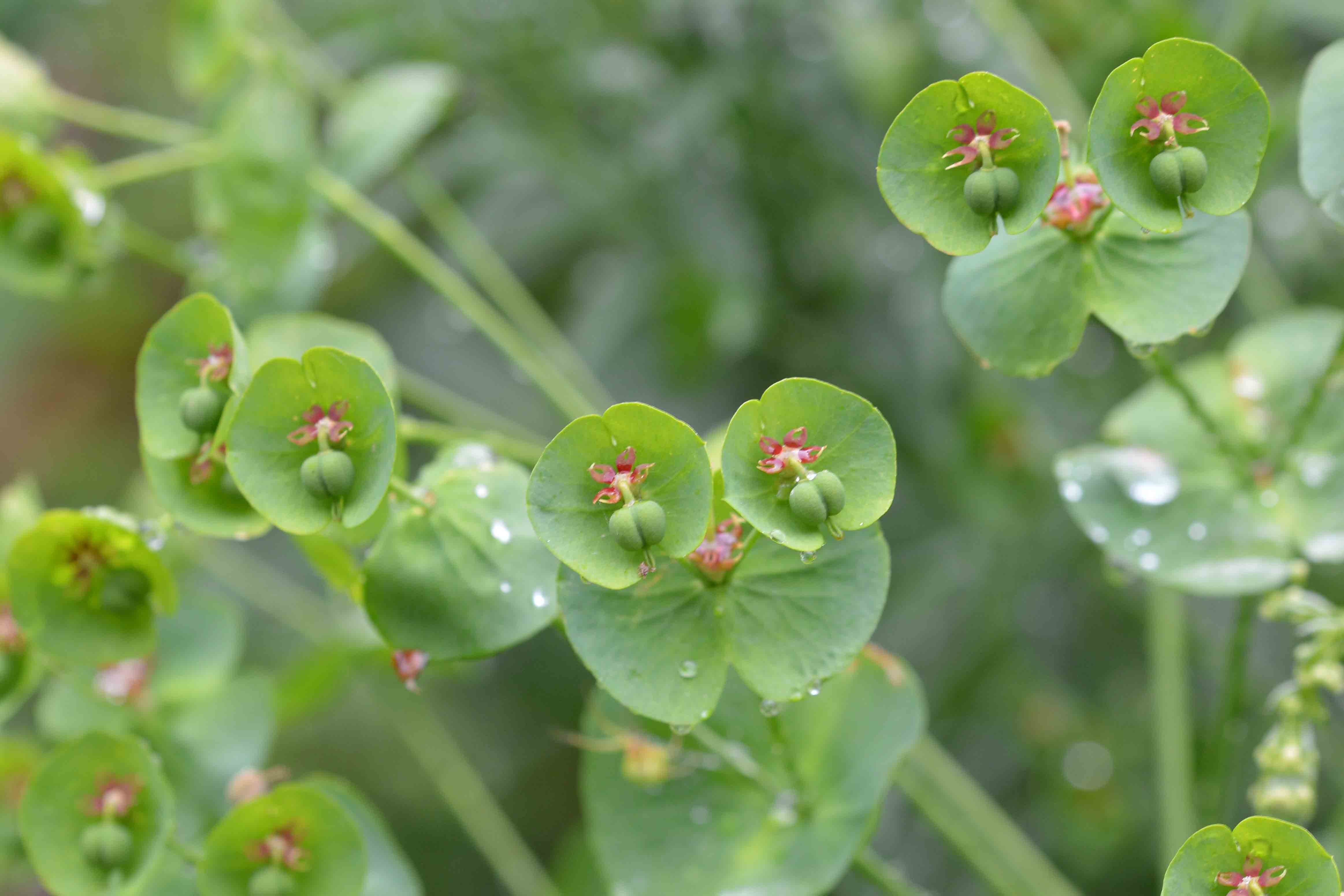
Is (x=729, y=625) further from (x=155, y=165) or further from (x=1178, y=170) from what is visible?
(x=155, y=165)

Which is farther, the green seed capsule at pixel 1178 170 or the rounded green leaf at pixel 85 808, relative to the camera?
the rounded green leaf at pixel 85 808

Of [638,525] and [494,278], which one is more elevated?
[638,525]

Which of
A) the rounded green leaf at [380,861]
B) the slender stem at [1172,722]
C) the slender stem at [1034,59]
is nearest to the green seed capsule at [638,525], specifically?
the rounded green leaf at [380,861]

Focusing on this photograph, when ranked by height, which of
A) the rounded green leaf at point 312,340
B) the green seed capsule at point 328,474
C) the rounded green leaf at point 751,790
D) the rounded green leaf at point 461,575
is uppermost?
the green seed capsule at point 328,474

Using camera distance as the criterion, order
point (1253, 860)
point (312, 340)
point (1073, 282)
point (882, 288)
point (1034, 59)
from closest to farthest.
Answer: point (1253, 860) → point (1073, 282) → point (312, 340) → point (1034, 59) → point (882, 288)

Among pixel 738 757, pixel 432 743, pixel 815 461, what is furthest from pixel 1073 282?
pixel 432 743

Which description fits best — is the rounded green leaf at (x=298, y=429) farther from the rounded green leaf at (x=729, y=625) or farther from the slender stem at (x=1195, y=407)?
the slender stem at (x=1195, y=407)

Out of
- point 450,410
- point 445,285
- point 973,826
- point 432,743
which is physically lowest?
point 973,826

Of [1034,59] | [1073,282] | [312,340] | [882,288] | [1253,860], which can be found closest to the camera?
[1253,860]
